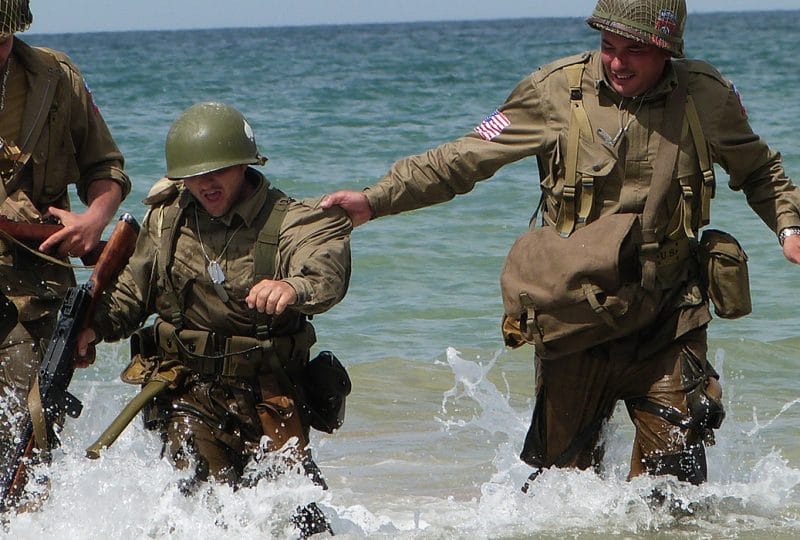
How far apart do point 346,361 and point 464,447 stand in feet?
5.92

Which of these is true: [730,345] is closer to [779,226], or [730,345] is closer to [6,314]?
[779,226]

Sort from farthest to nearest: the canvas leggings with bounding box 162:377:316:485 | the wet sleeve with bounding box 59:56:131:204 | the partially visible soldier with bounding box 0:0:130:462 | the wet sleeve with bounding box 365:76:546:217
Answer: the wet sleeve with bounding box 59:56:131:204 → the wet sleeve with bounding box 365:76:546:217 → the partially visible soldier with bounding box 0:0:130:462 → the canvas leggings with bounding box 162:377:316:485

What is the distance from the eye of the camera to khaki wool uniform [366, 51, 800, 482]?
5301mm

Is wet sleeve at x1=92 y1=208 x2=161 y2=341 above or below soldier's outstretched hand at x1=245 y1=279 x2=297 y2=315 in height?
below

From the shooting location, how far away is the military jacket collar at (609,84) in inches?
208

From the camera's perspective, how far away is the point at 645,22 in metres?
5.17

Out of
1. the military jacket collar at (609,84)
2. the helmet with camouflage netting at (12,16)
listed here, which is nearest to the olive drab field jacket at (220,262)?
the helmet with camouflage netting at (12,16)

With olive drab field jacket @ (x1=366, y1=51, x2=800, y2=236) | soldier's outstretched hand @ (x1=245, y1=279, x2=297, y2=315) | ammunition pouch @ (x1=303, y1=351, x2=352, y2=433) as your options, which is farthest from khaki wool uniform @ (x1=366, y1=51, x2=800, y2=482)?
soldier's outstretched hand @ (x1=245, y1=279, x2=297, y2=315)

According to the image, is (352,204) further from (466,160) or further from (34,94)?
(34,94)

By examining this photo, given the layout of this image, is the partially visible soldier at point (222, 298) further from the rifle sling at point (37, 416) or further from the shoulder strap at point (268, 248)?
the rifle sling at point (37, 416)

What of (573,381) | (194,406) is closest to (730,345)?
(573,381)

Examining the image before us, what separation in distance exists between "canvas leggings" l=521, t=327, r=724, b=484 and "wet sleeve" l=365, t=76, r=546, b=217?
0.78 metres

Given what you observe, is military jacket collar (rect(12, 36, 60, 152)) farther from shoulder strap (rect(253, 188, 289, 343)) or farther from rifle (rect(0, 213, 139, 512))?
shoulder strap (rect(253, 188, 289, 343))

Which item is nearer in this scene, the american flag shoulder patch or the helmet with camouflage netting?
→ the helmet with camouflage netting
